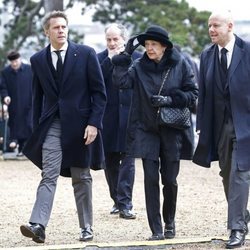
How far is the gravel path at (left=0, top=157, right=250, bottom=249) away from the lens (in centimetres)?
858

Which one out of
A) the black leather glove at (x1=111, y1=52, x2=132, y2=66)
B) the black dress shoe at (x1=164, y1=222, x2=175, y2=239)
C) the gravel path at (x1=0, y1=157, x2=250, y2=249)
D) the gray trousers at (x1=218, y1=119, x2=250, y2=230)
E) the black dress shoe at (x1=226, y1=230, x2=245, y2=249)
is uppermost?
the black leather glove at (x1=111, y1=52, x2=132, y2=66)

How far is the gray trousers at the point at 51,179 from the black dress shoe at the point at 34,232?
0.17ft

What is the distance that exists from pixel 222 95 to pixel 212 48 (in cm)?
48

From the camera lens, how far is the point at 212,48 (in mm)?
8227

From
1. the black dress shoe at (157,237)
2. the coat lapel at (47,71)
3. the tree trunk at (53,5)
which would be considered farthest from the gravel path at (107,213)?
the tree trunk at (53,5)

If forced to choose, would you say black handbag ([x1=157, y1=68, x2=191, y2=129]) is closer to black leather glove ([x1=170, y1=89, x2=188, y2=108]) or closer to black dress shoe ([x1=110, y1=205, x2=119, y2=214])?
black leather glove ([x1=170, y1=89, x2=188, y2=108])

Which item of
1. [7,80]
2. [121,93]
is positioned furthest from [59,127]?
[7,80]

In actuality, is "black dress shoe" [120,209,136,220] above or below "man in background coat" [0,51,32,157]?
below

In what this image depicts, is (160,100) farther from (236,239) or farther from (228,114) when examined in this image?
(236,239)

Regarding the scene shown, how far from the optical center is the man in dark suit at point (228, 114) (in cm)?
784

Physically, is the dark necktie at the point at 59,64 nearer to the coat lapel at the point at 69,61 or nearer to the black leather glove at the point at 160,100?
the coat lapel at the point at 69,61

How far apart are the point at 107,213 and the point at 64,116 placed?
251 centimetres

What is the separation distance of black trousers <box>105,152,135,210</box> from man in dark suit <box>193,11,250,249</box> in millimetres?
1838

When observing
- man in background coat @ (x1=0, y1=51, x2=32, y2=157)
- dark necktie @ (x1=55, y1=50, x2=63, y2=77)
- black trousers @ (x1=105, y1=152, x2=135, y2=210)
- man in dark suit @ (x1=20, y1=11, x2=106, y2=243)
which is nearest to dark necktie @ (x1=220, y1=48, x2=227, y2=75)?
man in dark suit @ (x1=20, y1=11, x2=106, y2=243)
